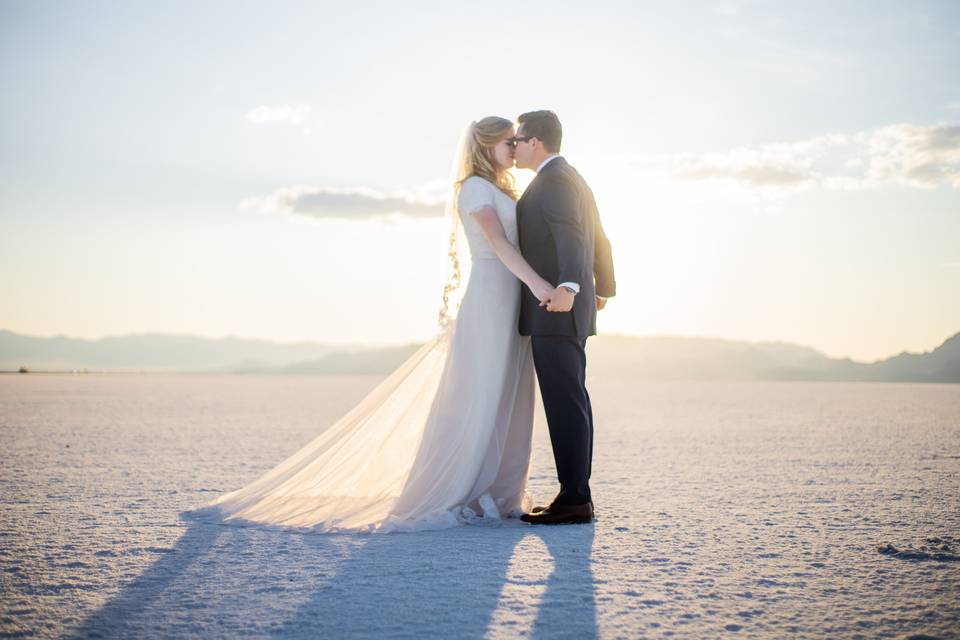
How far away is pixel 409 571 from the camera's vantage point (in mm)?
3506

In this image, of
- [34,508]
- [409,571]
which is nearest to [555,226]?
[409,571]

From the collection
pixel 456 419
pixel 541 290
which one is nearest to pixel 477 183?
pixel 541 290

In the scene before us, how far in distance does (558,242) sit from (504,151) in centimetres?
78

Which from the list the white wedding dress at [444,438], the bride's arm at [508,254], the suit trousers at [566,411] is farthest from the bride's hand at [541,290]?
the white wedding dress at [444,438]

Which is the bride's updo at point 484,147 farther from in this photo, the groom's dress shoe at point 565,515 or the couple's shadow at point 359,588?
the couple's shadow at point 359,588

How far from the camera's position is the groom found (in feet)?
15.3

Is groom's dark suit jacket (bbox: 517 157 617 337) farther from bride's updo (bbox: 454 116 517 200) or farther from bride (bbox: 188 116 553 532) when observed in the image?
bride's updo (bbox: 454 116 517 200)

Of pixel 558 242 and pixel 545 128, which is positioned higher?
pixel 545 128

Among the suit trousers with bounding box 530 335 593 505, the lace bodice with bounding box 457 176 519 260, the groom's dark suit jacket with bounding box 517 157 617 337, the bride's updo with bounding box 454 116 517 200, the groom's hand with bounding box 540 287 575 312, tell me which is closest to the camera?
the groom's hand with bounding box 540 287 575 312

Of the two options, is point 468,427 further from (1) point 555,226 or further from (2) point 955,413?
(2) point 955,413

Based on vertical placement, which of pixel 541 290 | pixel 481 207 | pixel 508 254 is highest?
pixel 481 207

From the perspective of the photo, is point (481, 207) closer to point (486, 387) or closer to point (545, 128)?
point (545, 128)

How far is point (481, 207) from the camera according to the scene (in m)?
4.79

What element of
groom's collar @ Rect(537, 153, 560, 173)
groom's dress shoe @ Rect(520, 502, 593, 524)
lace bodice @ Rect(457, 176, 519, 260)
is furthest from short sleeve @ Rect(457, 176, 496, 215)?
groom's dress shoe @ Rect(520, 502, 593, 524)
